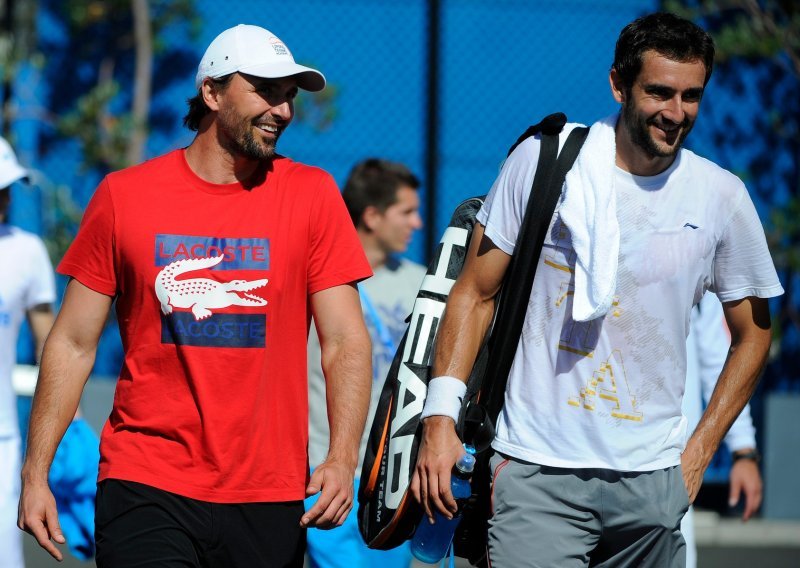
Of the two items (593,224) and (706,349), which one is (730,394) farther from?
(706,349)

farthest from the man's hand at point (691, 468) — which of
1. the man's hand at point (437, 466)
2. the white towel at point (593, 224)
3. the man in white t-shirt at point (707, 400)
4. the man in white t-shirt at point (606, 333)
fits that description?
the man in white t-shirt at point (707, 400)

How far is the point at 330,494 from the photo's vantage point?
3.76 metres

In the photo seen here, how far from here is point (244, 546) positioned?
386cm

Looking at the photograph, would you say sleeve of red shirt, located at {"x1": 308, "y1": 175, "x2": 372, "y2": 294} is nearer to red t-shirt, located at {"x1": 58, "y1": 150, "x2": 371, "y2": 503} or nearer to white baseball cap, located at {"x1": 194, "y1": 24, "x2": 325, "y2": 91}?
red t-shirt, located at {"x1": 58, "y1": 150, "x2": 371, "y2": 503}

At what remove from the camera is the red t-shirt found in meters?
3.85

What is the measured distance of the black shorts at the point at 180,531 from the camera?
3.77 meters

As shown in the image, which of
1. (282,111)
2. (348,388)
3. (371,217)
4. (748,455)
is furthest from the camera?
(371,217)

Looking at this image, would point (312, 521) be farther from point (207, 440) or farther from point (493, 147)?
point (493, 147)

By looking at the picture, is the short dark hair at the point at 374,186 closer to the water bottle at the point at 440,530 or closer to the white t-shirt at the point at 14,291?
the white t-shirt at the point at 14,291

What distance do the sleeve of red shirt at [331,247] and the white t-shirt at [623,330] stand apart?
426mm

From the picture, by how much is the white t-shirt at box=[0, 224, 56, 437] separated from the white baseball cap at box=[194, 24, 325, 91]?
1951mm

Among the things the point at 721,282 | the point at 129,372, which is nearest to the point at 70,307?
the point at 129,372

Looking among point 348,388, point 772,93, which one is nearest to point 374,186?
point 348,388

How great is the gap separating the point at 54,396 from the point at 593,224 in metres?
1.63
